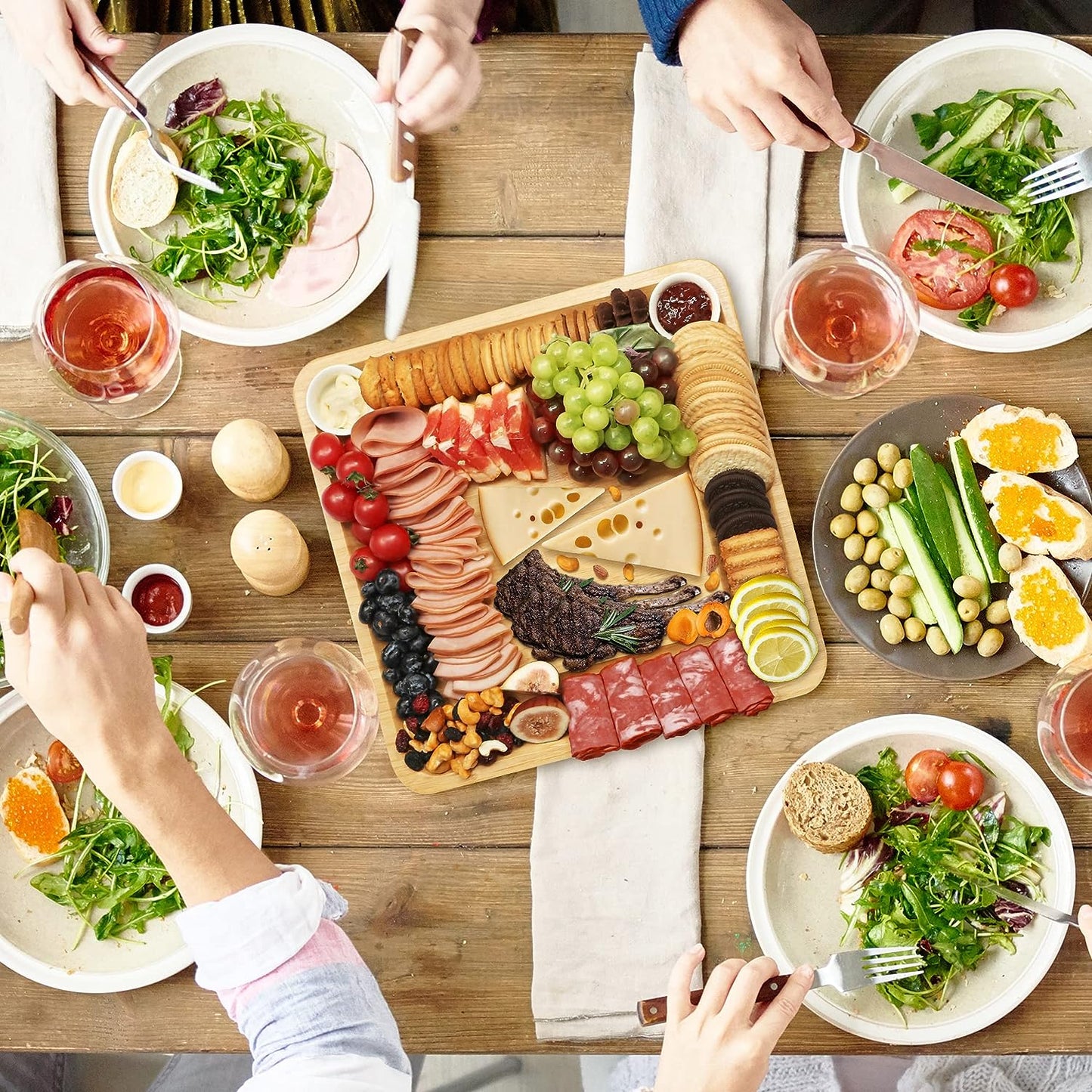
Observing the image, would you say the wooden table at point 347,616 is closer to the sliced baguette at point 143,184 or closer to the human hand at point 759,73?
the sliced baguette at point 143,184

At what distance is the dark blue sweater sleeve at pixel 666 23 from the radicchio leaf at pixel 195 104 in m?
0.79

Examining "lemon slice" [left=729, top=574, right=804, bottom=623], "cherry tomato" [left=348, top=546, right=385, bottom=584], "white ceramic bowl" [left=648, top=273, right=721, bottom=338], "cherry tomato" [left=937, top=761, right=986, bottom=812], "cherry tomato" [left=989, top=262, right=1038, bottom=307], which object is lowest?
"cherry tomato" [left=937, top=761, right=986, bottom=812]

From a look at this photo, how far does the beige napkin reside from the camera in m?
1.84

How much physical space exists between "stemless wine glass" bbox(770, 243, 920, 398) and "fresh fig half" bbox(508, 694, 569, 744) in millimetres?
751

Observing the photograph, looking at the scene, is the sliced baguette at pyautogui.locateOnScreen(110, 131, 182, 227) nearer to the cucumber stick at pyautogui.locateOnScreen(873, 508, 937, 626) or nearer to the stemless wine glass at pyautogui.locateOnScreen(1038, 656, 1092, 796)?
the cucumber stick at pyautogui.locateOnScreen(873, 508, 937, 626)

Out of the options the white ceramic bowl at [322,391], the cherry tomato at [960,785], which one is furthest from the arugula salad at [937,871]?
A: the white ceramic bowl at [322,391]

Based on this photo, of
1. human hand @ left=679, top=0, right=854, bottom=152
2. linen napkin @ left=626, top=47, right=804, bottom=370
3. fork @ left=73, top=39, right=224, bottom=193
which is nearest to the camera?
human hand @ left=679, top=0, right=854, bottom=152

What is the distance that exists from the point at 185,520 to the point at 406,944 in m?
0.87

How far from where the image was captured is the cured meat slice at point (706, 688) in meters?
1.86

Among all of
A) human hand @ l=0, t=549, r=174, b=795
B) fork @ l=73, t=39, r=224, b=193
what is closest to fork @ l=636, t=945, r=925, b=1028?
human hand @ l=0, t=549, r=174, b=795

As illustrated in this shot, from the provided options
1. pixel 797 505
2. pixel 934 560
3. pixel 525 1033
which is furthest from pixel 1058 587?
pixel 525 1033

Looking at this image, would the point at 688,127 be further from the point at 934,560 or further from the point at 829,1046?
the point at 829,1046

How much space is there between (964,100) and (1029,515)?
2.56ft

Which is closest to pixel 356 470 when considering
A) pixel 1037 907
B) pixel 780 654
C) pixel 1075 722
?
pixel 780 654
